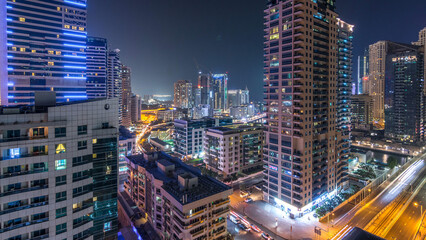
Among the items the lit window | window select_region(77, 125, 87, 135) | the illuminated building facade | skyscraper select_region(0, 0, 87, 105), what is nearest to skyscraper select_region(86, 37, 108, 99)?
skyscraper select_region(0, 0, 87, 105)

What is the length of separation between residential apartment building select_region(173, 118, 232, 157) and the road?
2970 inches

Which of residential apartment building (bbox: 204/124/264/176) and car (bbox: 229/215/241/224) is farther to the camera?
residential apartment building (bbox: 204/124/264/176)

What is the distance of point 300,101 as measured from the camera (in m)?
53.3

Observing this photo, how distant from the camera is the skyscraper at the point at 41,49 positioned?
2857 inches

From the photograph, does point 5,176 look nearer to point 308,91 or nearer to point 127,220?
point 127,220

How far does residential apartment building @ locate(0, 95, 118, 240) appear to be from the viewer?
2288 cm

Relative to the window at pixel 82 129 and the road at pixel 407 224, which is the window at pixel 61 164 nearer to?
the window at pixel 82 129

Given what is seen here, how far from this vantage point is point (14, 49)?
73.6m

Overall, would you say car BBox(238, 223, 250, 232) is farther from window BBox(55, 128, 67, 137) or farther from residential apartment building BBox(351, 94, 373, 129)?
residential apartment building BBox(351, 94, 373, 129)

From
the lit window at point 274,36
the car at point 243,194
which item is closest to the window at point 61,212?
the car at point 243,194

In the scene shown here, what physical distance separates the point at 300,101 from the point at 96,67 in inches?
4749

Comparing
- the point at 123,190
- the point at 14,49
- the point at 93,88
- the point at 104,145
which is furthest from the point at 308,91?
the point at 93,88

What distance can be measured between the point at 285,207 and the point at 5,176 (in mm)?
56628

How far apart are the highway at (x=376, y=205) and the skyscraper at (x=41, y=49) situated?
98.9m
